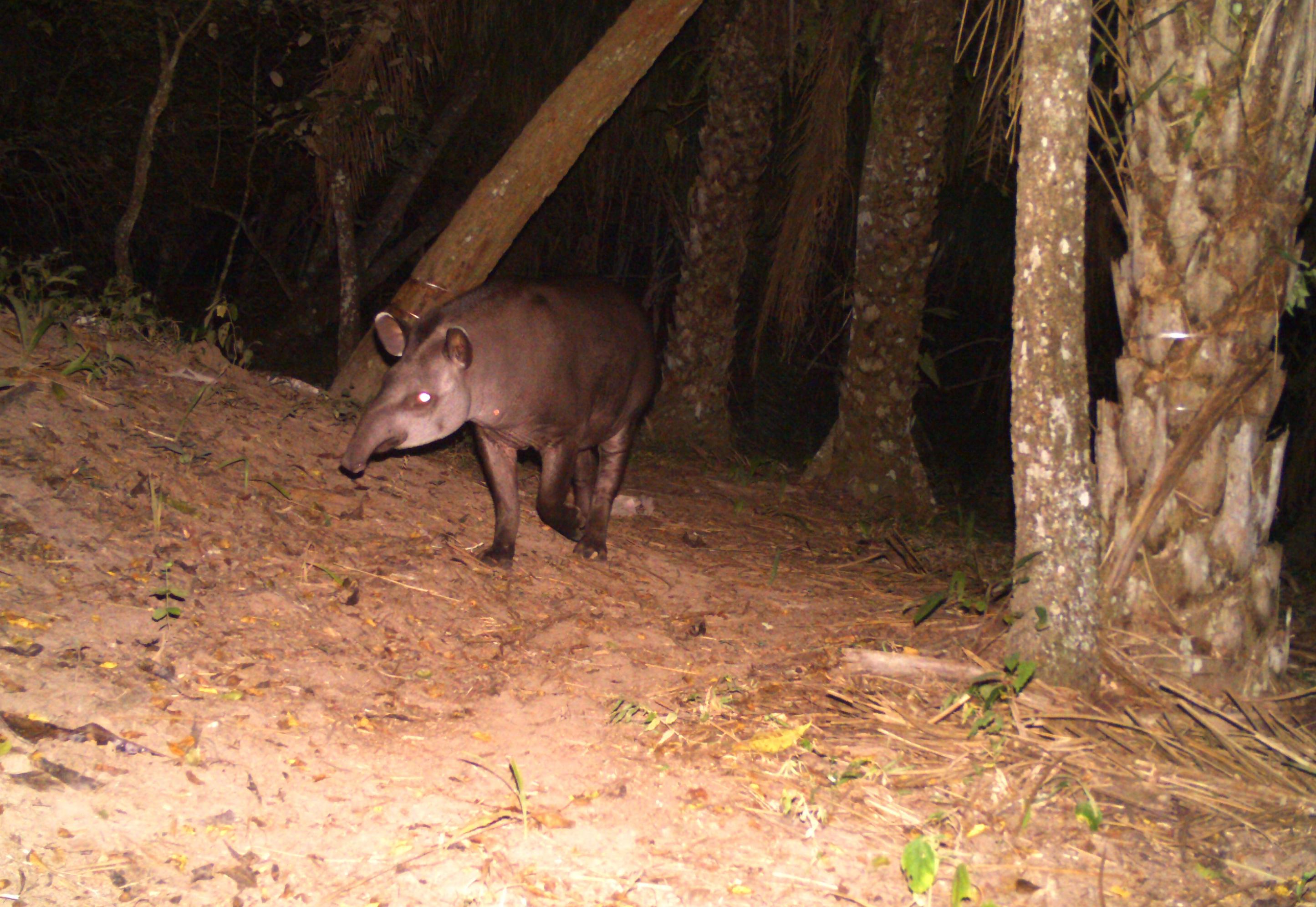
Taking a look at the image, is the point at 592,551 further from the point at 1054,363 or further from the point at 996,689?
the point at 1054,363

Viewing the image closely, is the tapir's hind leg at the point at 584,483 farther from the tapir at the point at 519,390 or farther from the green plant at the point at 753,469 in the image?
the green plant at the point at 753,469

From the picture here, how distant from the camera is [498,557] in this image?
16.9 feet

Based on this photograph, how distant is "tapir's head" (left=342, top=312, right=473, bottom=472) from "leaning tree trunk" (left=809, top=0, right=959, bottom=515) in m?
3.83

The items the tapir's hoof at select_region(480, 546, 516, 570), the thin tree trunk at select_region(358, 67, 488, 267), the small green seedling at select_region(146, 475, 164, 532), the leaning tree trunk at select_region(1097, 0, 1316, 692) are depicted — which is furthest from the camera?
the thin tree trunk at select_region(358, 67, 488, 267)

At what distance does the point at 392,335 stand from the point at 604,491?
64.3 inches

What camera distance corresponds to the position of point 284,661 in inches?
141

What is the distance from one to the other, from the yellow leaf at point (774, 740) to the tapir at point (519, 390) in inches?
83.3

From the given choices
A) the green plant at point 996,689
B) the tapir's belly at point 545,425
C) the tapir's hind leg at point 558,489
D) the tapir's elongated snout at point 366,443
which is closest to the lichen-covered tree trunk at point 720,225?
the tapir's belly at point 545,425

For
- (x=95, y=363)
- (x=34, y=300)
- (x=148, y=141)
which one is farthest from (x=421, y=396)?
(x=148, y=141)

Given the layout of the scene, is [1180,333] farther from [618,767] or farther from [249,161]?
[249,161]

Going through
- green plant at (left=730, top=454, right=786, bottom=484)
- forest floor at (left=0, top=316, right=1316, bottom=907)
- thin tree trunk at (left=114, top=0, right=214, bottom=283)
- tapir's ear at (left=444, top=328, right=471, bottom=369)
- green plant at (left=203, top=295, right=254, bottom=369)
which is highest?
thin tree trunk at (left=114, top=0, right=214, bottom=283)

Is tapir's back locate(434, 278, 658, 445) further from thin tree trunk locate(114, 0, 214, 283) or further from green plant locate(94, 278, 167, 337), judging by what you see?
thin tree trunk locate(114, 0, 214, 283)

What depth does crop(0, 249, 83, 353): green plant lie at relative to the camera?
4.65m

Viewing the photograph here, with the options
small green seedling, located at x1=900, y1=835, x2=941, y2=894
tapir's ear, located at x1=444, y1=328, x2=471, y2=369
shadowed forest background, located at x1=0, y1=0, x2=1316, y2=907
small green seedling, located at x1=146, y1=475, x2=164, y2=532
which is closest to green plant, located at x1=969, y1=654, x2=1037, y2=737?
shadowed forest background, located at x1=0, y1=0, x2=1316, y2=907
